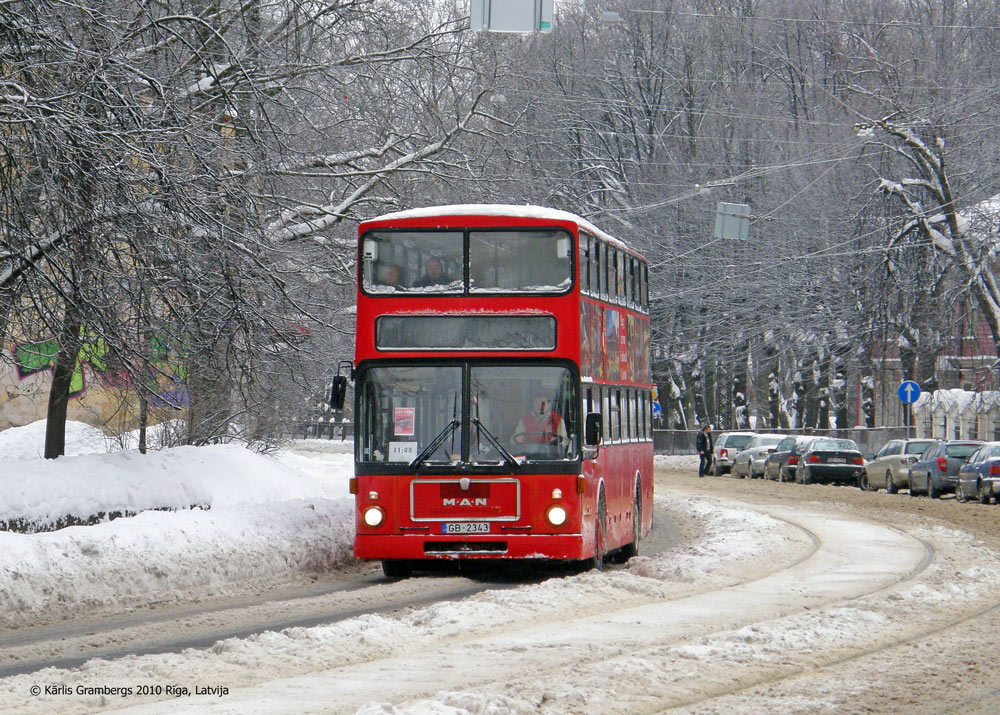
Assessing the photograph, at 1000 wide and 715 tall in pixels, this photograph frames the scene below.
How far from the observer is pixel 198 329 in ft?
58.7

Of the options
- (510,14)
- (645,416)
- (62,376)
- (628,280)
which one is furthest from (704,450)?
(62,376)

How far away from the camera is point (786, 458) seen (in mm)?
49469

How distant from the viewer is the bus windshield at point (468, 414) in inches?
635

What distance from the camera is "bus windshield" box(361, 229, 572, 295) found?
16391 mm

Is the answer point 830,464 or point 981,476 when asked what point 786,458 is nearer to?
point 830,464

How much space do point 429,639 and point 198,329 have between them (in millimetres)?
7815

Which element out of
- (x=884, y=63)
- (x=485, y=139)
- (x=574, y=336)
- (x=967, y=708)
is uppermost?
(x=884, y=63)

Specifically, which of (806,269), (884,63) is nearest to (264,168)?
A: (884,63)

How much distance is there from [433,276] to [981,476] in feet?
72.3

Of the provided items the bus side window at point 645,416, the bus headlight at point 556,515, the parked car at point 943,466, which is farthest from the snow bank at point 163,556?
the parked car at point 943,466

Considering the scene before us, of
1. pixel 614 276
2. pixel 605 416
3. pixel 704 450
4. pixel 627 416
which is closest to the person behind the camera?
pixel 605 416

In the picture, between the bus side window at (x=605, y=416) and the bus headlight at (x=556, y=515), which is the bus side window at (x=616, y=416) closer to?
the bus side window at (x=605, y=416)

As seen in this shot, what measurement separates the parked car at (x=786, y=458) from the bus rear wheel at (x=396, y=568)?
32.3 metres

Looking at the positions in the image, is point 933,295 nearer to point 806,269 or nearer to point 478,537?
point 806,269
